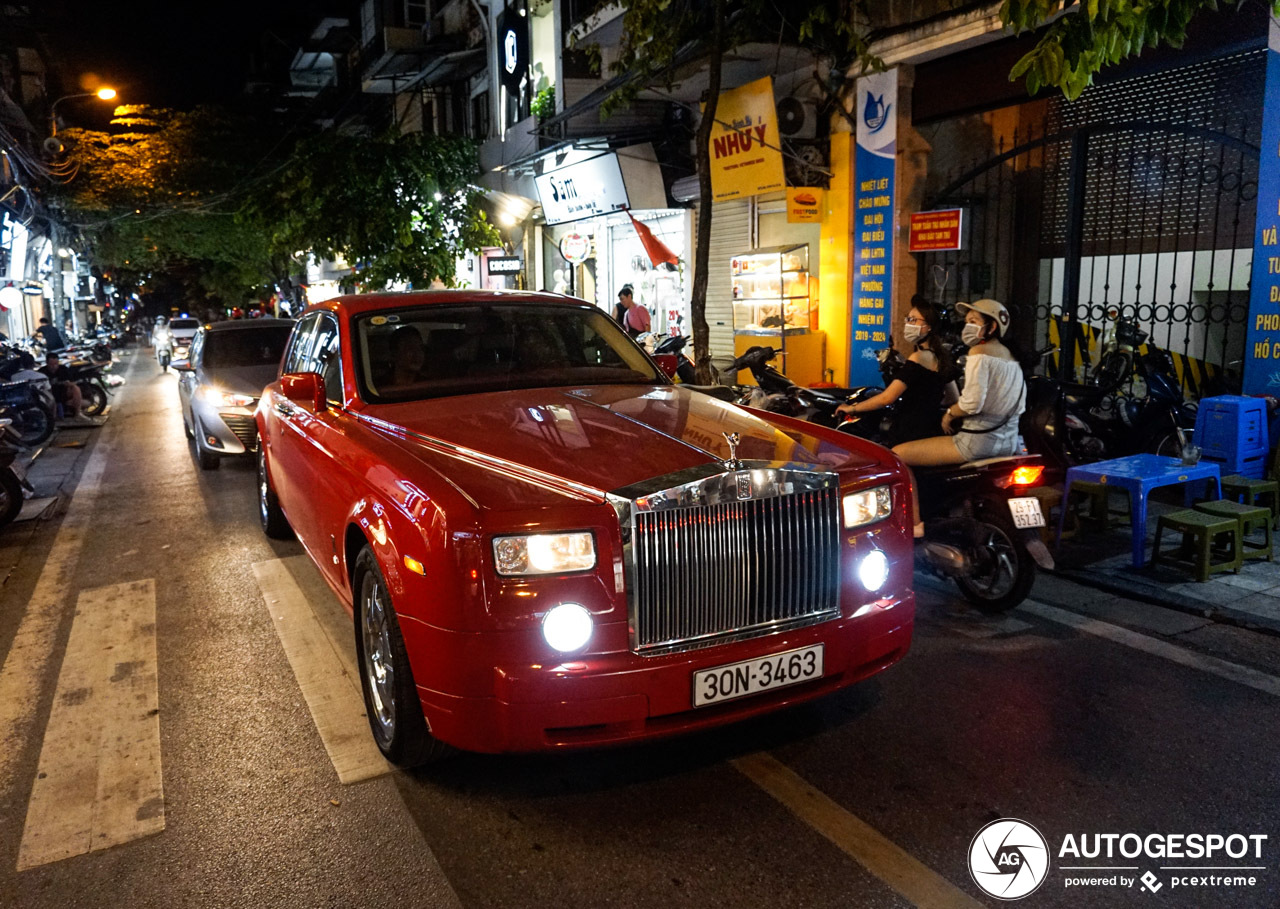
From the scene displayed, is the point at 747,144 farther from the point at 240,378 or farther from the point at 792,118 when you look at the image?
the point at 240,378

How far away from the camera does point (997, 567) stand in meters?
5.40

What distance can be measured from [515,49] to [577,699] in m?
18.8

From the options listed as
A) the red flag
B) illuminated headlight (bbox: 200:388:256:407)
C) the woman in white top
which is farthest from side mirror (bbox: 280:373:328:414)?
the red flag

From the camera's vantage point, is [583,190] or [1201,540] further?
[583,190]

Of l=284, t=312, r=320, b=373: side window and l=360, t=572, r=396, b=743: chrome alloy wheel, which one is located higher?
l=284, t=312, r=320, b=373: side window

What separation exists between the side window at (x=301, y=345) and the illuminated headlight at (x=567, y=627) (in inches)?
136

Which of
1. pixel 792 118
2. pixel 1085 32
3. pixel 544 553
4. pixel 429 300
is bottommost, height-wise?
pixel 544 553

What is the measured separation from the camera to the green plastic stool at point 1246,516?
5.93m

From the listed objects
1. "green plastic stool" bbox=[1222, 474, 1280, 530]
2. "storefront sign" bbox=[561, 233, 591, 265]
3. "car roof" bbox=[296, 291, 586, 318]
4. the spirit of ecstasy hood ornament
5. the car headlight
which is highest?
"storefront sign" bbox=[561, 233, 591, 265]

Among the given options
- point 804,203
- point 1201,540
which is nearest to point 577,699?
point 1201,540

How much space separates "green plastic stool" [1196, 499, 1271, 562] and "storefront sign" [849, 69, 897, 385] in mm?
5581

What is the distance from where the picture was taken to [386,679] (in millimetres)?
3830

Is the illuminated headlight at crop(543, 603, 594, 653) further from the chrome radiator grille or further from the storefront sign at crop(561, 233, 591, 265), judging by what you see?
the storefront sign at crop(561, 233, 591, 265)

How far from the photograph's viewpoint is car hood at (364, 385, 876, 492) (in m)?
3.45
